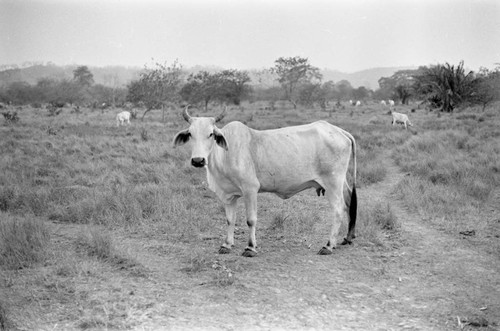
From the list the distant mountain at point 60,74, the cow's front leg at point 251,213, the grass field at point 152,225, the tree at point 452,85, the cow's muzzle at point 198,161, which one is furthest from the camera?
the distant mountain at point 60,74

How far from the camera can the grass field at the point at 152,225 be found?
4.50 meters

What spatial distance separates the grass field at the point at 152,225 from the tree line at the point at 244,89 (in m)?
18.8

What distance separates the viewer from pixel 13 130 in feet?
64.4

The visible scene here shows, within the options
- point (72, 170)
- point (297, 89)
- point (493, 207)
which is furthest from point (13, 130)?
point (297, 89)

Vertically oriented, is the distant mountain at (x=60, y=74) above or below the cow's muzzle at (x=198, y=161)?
above

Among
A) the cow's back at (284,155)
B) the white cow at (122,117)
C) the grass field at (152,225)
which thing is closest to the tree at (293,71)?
the white cow at (122,117)

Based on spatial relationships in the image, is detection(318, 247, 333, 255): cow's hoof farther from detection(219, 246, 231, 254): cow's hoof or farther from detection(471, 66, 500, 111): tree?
detection(471, 66, 500, 111): tree

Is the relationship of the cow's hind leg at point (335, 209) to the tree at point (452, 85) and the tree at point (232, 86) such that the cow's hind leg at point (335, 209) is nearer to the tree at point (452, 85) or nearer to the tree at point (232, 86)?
the tree at point (452, 85)

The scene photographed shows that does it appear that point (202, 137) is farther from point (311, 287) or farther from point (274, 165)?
point (311, 287)

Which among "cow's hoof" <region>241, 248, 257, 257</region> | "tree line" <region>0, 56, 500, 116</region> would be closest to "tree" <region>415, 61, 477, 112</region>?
"tree line" <region>0, 56, 500, 116</region>

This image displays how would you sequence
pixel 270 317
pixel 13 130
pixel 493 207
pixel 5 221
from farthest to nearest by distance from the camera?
pixel 13 130, pixel 493 207, pixel 5 221, pixel 270 317

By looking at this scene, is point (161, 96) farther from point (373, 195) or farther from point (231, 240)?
point (231, 240)

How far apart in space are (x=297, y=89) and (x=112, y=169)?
42234mm

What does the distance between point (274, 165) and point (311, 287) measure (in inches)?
73.3
